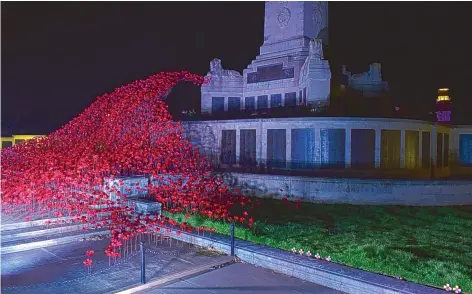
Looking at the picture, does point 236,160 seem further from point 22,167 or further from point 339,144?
point 22,167

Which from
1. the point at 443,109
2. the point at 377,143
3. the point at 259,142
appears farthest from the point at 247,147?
the point at 443,109

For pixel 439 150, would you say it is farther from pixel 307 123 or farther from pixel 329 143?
pixel 307 123

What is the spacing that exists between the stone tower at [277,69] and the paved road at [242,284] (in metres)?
18.1

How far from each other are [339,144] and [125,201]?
11.7 meters

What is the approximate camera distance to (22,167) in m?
16.3

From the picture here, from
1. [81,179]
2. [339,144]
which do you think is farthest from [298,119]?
[81,179]

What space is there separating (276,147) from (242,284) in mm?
14680

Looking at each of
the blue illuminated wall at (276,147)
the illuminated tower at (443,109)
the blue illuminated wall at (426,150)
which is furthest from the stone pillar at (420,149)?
the illuminated tower at (443,109)

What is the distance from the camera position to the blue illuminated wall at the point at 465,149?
2858 cm

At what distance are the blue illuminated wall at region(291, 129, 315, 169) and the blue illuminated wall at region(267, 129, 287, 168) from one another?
0.65 meters

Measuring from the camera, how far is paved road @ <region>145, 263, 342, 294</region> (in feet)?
24.5

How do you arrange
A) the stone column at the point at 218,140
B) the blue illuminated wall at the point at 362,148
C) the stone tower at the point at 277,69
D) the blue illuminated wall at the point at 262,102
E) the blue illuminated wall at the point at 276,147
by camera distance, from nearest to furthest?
the blue illuminated wall at the point at 362,148
the blue illuminated wall at the point at 276,147
the stone column at the point at 218,140
the stone tower at the point at 277,69
the blue illuminated wall at the point at 262,102

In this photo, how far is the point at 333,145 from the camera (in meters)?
20.4

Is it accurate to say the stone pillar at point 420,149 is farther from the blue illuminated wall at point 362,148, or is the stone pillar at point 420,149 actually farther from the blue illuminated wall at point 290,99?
the blue illuminated wall at point 290,99
